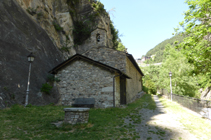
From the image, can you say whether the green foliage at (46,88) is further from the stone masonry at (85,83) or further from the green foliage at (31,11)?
the green foliage at (31,11)

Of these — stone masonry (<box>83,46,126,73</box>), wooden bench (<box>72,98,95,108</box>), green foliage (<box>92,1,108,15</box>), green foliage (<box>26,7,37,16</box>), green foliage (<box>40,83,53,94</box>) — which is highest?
green foliage (<box>92,1,108,15</box>)

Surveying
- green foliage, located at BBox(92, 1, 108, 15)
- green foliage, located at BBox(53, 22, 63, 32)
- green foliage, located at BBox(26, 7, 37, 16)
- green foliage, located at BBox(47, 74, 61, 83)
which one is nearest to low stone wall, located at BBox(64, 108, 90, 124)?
green foliage, located at BBox(47, 74, 61, 83)

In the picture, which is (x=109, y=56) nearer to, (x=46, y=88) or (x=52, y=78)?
(x=52, y=78)

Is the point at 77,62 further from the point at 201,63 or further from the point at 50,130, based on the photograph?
the point at 201,63

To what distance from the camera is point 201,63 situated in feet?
31.5

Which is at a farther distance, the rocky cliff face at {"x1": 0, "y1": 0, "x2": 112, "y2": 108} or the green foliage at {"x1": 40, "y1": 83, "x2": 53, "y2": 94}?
the green foliage at {"x1": 40, "y1": 83, "x2": 53, "y2": 94}

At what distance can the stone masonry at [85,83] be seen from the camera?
36.1ft

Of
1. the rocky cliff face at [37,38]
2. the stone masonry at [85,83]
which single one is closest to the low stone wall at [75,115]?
the rocky cliff face at [37,38]

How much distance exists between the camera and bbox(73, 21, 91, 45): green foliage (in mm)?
21422

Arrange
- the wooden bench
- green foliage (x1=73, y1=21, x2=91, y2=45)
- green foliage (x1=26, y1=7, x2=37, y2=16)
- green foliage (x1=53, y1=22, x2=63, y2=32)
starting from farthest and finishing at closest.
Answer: green foliage (x1=73, y1=21, x2=91, y2=45) < green foliage (x1=53, y1=22, x2=63, y2=32) < green foliage (x1=26, y1=7, x2=37, y2=16) < the wooden bench

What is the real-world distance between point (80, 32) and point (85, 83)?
12.6 metres

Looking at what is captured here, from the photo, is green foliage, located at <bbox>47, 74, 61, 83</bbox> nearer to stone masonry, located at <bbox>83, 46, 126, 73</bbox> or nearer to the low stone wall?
stone masonry, located at <bbox>83, 46, 126, 73</bbox>

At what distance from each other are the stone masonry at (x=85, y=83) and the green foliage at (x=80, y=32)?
1029 cm

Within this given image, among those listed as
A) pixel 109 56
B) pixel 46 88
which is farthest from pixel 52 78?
pixel 109 56
